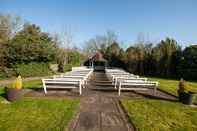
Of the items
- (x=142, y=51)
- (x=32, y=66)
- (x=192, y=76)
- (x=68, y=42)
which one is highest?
(x=68, y=42)

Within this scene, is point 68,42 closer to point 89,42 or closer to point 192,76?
point 89,42

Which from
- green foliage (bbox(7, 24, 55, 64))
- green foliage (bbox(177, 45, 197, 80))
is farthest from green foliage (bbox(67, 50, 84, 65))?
green foliage (bbox(177, 45, 197, 80))

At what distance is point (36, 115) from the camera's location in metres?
5.62

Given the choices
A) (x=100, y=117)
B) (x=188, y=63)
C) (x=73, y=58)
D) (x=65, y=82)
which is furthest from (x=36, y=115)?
(x=73, y=58)

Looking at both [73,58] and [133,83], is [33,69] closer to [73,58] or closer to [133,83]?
[133,83]

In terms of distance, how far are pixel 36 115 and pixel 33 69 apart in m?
16.8

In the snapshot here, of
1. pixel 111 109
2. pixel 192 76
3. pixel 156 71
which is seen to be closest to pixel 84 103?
pixel 111 109

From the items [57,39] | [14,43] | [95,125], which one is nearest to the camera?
[95,125]

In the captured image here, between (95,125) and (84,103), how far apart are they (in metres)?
2.44

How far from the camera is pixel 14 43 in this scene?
20141 millimetres

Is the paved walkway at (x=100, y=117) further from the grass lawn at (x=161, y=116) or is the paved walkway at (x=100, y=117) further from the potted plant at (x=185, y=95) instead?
the potted plant at (x=185, y=95)

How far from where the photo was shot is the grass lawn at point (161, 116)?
199 inches

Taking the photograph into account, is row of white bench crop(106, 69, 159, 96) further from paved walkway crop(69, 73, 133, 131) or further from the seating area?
paved walkway crop(69, 73, 133, 131)

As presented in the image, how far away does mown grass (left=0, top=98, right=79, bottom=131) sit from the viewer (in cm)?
472
